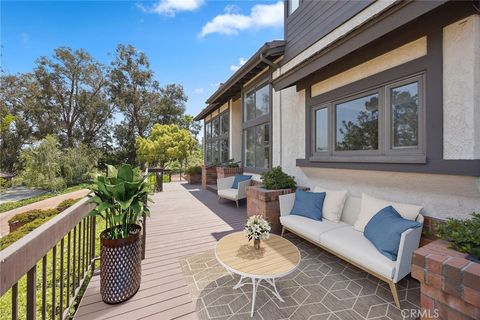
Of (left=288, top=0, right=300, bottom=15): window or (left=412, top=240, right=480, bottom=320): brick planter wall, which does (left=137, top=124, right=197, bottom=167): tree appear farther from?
(left=412, top=240, right=480, bottom=320): brick planter wall

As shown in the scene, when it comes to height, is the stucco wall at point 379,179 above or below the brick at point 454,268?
above

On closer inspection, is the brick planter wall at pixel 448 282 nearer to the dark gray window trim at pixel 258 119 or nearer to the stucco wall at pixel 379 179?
the stucco wall at pixel 379 179

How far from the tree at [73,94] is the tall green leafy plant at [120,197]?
2565 centimetres

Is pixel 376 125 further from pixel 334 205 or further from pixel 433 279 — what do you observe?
pixel 433 279

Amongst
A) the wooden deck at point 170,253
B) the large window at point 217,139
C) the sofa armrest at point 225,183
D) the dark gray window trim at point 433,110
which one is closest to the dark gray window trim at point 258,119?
the sofa armrest at point 225,183

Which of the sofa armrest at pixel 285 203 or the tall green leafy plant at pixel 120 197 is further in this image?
the sofa armrest at pixel 285 203

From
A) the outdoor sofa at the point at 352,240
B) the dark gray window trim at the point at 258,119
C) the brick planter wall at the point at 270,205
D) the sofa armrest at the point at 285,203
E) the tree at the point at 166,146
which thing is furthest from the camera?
the tree at the point at 166,146

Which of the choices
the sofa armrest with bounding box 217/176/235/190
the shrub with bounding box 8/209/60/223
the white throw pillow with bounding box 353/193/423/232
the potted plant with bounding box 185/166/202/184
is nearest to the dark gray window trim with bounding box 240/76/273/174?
the sofa armrest with bounding box 217/176/235/190

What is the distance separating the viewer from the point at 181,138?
15.5 meters

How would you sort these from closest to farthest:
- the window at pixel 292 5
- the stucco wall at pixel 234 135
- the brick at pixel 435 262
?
the brick at pixel 435 262, the window at pixel 292 5, the stucco wall at pixel 234 135

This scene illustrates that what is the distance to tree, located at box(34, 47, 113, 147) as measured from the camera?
21.2m

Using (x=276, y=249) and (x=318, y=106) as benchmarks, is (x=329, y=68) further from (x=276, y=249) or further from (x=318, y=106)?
(x=276, y=249)

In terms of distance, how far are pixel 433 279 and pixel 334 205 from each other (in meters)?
1.86

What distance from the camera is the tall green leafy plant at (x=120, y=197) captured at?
7.29 feet
